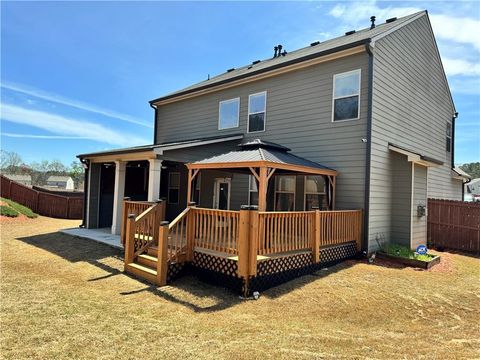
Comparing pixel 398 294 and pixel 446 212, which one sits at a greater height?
pixel 446 212

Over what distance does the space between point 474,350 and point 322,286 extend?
8.82 feet

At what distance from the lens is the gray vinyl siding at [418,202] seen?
9.18 m

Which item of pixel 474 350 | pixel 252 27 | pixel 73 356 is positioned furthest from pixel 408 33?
pixel 73 356

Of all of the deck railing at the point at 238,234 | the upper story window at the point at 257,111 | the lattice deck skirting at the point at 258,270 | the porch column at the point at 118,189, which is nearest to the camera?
the deck railing at the point at 238,234

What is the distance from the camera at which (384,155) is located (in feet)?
29.4

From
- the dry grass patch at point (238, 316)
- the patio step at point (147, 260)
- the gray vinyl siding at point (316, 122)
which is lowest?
the dry grass patch at point (238, 316)

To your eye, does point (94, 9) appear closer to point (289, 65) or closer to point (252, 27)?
point (252, 27)

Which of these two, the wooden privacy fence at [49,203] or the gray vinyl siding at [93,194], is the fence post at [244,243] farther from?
the wooden privacy fence at [49,203]

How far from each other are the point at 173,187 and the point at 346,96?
8.27m

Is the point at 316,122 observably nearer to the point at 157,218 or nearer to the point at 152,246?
the point at 157,218

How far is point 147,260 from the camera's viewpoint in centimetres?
697

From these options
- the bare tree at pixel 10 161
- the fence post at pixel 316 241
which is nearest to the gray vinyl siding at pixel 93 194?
the fence post at pixel 316 241

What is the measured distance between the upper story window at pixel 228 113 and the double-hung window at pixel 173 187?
10.2 ft

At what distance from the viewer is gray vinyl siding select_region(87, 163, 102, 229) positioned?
12.7m
